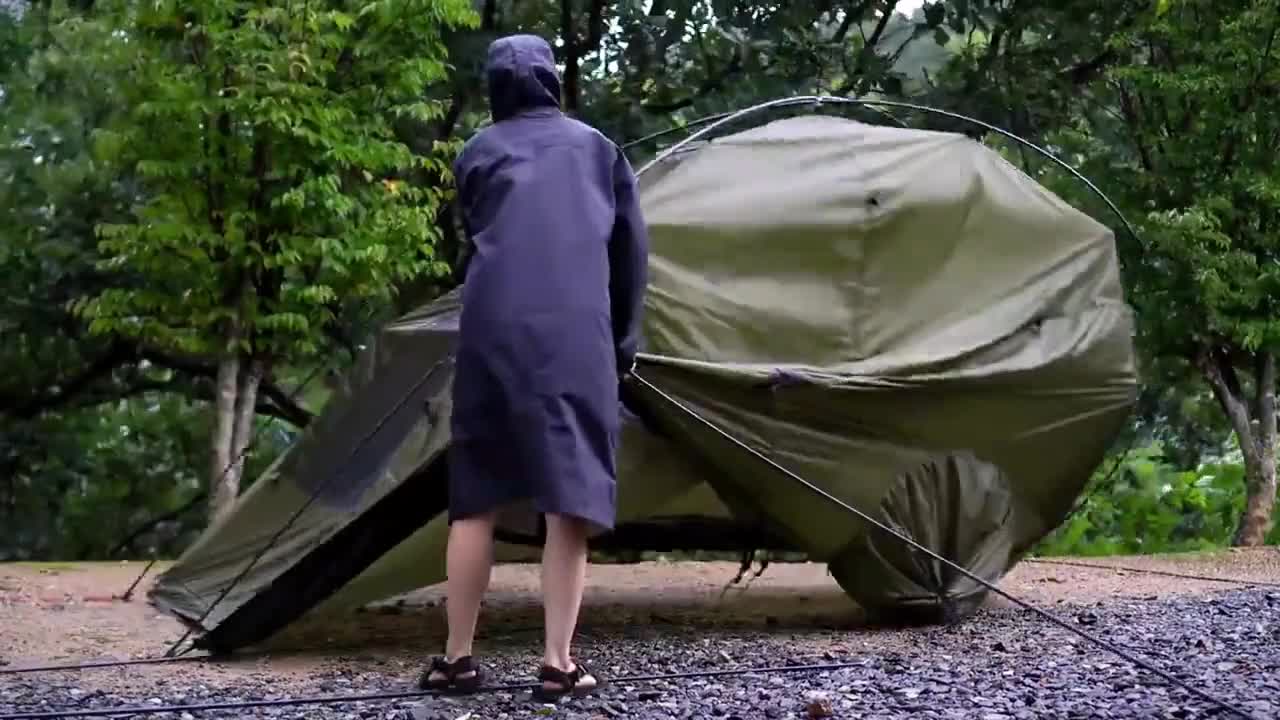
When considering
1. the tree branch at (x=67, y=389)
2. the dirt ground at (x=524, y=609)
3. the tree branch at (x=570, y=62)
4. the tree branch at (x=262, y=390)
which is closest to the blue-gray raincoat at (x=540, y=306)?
the dirt ground at (x=524, y=609)

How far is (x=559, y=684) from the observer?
3.82 metres

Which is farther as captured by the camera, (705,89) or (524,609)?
(705,89)

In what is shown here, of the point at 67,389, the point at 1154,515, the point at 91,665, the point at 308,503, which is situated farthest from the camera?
the point at 67,389

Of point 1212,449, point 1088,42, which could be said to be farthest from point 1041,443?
point 1212,449

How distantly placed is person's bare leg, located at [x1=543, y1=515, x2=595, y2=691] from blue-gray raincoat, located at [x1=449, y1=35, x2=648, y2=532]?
2.3 inches

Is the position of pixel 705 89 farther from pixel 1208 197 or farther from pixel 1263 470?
pixel 1263 470

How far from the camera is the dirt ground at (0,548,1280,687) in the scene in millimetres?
5152

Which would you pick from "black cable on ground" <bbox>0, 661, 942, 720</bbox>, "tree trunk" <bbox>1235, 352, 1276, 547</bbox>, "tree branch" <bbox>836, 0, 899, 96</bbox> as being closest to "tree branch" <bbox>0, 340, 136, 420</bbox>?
"tree branch" <bbox>836, 0, 899, 96</bbox>

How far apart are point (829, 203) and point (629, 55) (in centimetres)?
535

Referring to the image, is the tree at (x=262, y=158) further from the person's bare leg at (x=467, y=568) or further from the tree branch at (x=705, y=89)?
the person's bare leg at (x=467, y=568)

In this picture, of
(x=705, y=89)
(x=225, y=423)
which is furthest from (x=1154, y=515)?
(x=225, y=423)

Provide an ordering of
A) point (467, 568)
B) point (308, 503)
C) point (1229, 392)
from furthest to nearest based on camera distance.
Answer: point (1229, 392)
point (308, 503)
point (467, 568)

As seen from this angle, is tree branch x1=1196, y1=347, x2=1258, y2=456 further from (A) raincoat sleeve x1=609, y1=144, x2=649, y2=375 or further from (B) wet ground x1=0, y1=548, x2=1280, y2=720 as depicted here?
(A) raincoat sleeve x1=609, y1=144, x2=649, y2=375

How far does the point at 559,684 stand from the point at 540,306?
0.93 meters
